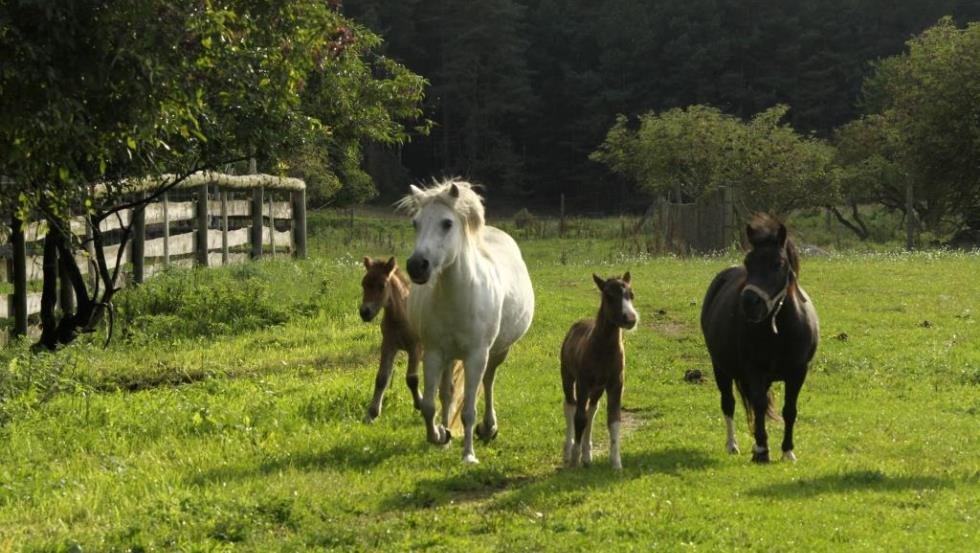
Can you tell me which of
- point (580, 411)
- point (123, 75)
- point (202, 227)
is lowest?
point (580, 411)

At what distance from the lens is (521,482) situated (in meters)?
8.27

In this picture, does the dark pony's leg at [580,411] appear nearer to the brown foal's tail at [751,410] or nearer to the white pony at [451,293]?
the white pony at [451,293]

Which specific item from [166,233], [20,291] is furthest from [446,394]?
[166,233]

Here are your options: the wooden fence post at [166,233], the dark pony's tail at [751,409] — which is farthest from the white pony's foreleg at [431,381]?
the wooden fence post at [166,233]

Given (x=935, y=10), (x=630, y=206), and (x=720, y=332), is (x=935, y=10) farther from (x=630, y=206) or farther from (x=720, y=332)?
(x=720, y=332)

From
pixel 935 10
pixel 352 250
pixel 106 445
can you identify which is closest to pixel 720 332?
pixel 106 445

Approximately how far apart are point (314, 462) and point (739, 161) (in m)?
33.0

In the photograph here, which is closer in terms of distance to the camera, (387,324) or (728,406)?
(728,406)

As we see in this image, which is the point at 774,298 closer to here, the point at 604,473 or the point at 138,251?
the point at 604,473

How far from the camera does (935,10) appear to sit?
7450cm

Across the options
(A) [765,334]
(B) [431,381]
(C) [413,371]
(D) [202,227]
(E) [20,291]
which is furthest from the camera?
(D) [202,227]

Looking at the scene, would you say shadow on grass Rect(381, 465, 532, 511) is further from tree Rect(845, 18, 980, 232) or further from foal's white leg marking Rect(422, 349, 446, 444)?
tree Rect(845, 18, 980, 232)

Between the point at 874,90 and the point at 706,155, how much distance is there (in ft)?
89.5

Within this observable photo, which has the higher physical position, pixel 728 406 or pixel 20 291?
pixel 20 291
